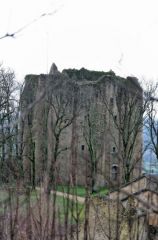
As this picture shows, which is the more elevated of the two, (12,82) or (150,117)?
(12,82)

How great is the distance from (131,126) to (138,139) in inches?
205

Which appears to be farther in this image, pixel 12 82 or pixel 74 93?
pixel 74 93

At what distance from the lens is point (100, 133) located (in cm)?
3428

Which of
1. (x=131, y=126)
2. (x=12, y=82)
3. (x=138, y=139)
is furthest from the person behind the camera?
(x=138, y=139)

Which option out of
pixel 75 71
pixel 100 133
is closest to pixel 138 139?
pixel 100 133

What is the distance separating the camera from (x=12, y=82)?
30.2 metres

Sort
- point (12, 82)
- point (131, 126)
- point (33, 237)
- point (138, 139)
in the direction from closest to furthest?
point (33, 237)
point (12, 82)
point (131, 126)
point (138, 139)

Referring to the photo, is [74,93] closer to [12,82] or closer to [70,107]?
[70,107]

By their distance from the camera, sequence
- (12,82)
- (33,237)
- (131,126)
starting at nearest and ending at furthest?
(33,237)
(12,82)
(131,126)

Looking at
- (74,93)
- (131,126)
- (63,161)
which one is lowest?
(63,161)

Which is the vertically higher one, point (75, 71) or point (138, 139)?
point (75, 71)

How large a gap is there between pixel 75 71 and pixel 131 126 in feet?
22.3

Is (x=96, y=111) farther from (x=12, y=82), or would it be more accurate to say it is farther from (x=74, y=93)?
(x=12, y=82)

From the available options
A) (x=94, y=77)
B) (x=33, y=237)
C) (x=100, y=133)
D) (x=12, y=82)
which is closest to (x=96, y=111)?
(x=100, y=133)
